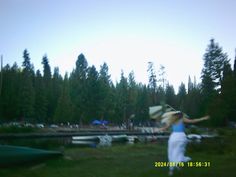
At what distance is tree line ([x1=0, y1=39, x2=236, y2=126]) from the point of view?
5402 cm

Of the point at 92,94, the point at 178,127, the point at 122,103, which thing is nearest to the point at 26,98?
the point at 92,94

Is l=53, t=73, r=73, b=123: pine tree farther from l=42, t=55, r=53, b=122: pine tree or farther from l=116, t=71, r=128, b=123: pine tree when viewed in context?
l=116, t=71, r=128, b=123: pine tree

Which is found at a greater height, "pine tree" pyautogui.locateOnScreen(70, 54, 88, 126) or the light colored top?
"pine tree" pyautogui.locateOnScreen(70, 54, 88, 126)

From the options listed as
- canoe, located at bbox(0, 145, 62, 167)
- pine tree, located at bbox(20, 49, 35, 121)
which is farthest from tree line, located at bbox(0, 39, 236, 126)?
canoe, located at bbox(0, 145, 62, 167)

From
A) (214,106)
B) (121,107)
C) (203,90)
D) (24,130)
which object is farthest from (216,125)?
(121,107)

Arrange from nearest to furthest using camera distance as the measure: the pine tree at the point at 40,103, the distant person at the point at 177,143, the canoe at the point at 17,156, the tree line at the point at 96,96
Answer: the distant person at the point at 177,143 < the canoe at the point at 17,156 < the tree line at the point at 96,96 < the pine tree at the point at 40,103

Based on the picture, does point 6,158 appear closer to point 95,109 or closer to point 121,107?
point 95,109

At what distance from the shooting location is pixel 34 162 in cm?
1164

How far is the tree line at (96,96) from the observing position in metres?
54.0

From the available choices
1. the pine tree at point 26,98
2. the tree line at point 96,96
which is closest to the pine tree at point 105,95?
the tree line at point 96,96

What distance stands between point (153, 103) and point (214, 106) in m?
45.8

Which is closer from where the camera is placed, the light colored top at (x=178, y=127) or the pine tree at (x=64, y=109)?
the light colored top at (x=178, y=127)

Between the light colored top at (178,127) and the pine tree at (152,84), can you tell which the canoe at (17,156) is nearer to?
the light colored top at (178,127)

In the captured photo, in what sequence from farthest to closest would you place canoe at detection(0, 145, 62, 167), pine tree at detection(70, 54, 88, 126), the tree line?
pine tree at detection(70, 54, 88, 126)
the tree line
canoe at detection(0, 145, 62, 167)
